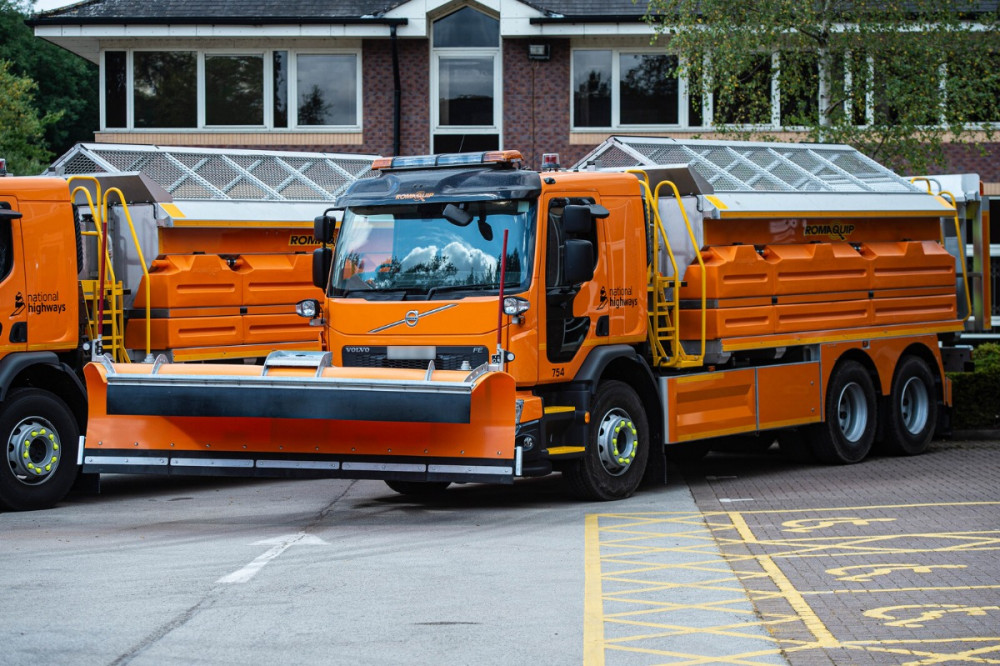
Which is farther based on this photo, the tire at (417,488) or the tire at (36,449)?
the tire at (417,488)

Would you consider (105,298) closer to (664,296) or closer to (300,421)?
(300,421)

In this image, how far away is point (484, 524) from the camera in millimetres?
11836

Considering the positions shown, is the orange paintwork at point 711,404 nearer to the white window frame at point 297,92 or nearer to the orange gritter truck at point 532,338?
the orange gritter truck at point 532,338

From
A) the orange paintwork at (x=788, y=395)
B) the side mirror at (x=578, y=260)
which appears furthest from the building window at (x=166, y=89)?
the side mirror at (x=578, y=260)

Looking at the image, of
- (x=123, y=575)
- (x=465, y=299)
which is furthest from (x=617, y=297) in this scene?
(x=123, y=575)

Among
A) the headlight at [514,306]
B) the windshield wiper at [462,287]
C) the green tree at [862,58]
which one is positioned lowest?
the headlight at [514,306]

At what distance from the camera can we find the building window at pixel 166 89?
28.5m

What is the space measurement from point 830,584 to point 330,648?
3.28m

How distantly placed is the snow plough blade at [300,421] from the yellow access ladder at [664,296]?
284cm

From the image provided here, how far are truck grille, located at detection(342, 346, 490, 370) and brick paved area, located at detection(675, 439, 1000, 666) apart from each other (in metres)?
2.25

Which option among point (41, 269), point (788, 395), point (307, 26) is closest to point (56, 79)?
point (307, 26)

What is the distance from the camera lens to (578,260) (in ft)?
39.7

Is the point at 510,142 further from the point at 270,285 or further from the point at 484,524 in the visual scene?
the point at 484,524

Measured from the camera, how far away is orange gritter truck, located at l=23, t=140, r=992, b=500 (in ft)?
37.7
